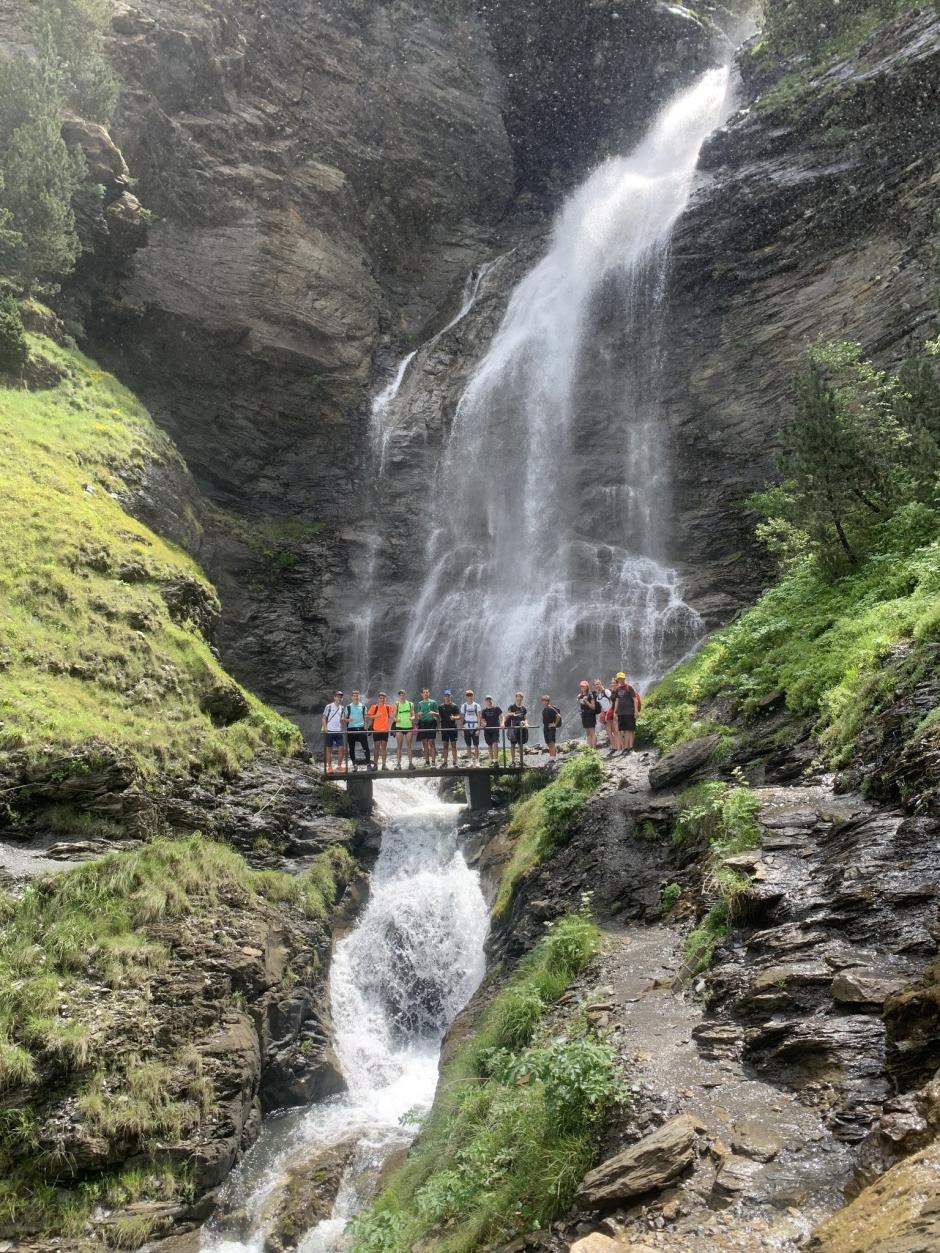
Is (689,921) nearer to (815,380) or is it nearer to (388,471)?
(815,380)

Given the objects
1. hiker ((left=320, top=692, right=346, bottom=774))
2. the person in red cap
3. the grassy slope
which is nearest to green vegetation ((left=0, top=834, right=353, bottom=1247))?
the grassy slope

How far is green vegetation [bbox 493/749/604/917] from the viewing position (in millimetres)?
13102

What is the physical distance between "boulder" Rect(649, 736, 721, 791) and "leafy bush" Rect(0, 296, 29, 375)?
20.5 meters

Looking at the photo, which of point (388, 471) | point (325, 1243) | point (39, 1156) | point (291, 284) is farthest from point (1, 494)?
point (291, 284)

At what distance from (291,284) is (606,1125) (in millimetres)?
33990

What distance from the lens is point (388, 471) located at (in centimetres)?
3331

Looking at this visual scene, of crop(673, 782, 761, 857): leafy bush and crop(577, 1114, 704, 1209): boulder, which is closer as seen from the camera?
crop(577, 1114, 704, 1209): boulder

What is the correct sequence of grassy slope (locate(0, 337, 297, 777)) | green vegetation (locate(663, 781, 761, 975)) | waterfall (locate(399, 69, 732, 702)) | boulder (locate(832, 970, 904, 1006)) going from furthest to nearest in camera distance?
waterfall (locate(399, 69, 732, 702)), grassy slope (locate(0, 337, 297, 777)), green vegetation (locate(663, 781, 761, 975)), boulder (locate(832, 970, 904, 1006))

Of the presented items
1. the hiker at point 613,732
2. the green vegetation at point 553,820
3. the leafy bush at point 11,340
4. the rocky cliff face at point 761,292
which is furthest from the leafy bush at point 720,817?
the leafy bush at point 11,340

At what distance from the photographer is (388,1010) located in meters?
14.9

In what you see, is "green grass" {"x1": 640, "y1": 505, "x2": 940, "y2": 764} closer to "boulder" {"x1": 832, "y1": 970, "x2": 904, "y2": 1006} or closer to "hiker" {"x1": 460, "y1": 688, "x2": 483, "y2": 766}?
"hiker" {"x1": 460, "y1": 688, "x2": 483, "y2": 766}

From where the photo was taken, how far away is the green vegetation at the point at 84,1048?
9141mm

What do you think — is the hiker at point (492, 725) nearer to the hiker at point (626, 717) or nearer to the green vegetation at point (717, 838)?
the hiker at point (626, 717)

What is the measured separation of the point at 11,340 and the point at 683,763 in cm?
2089
